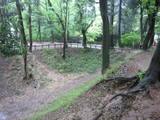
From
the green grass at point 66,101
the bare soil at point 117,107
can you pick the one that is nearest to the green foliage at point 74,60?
the green grass at point 66,101

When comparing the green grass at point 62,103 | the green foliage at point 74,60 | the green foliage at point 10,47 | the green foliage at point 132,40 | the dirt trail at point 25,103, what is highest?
the green foliage at point 132,40

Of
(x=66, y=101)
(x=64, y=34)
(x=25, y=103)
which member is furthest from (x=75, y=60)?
(x=66, y=101)

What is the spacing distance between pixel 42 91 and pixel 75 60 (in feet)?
28.4

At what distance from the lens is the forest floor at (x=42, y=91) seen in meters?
6.73

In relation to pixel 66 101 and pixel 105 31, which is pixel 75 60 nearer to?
pixel 105 31

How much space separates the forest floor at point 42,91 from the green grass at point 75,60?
1.12m

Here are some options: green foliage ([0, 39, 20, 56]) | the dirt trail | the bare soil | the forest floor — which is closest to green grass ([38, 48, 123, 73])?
the forest floor

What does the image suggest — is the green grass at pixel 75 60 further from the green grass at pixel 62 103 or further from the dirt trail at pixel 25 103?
the green grass at pixel 62 103

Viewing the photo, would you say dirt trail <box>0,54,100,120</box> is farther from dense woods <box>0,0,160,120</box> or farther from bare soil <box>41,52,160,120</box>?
bare soil <box>41,52,160,120</box>

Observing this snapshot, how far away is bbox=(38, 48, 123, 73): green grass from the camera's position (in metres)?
20.0

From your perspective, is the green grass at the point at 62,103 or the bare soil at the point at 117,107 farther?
the green grass at the point at 62,103

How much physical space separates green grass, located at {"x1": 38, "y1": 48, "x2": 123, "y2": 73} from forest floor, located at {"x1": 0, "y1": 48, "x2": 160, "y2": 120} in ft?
3.68

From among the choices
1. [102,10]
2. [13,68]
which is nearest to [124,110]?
[102,10]

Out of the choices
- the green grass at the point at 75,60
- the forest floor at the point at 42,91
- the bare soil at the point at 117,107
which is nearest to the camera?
the bare soil at the point at 117,107
